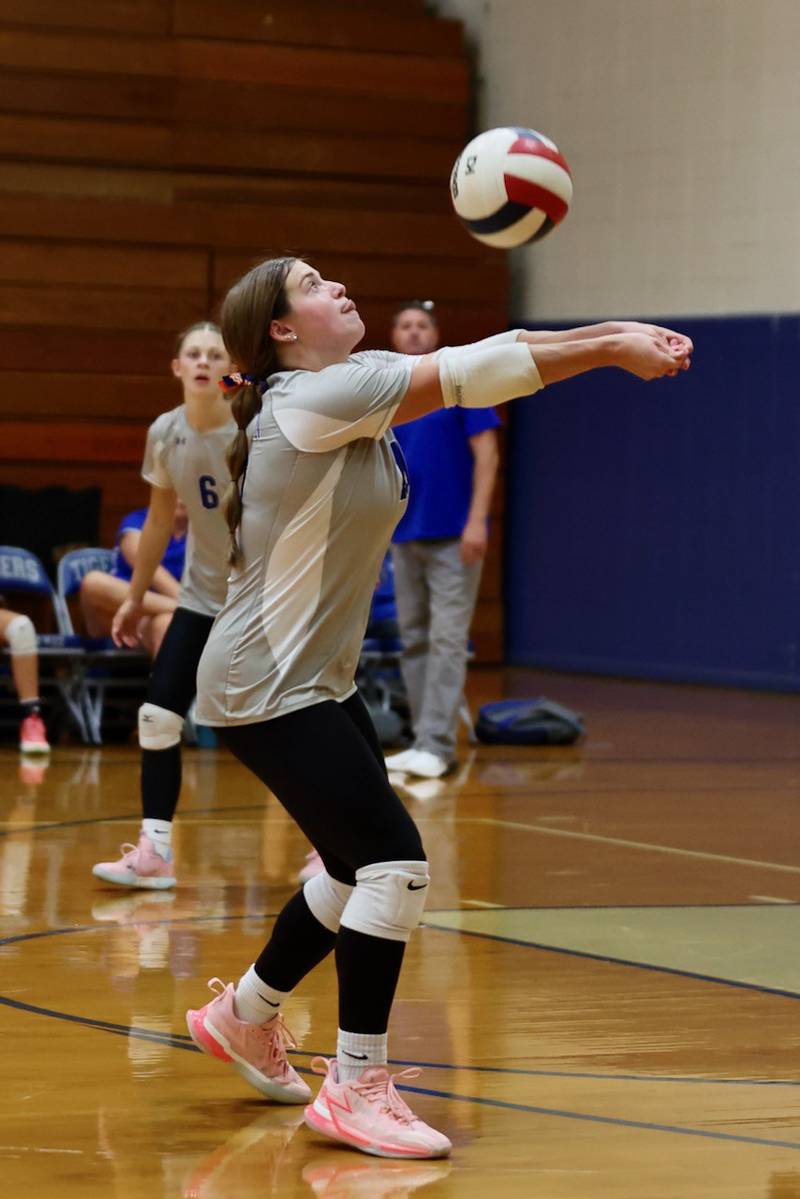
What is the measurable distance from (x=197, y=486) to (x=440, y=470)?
2.82m

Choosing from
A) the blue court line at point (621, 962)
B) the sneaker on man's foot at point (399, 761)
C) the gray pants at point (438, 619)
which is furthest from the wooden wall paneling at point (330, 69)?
the blue court line at point (621, 962)

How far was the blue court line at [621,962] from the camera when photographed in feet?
16.6

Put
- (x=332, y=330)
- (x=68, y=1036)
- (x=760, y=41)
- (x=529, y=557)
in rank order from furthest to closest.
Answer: (x=529, y=557) < (x=760, y=41) < (x=68, y=1036) < (x=332, y=330)

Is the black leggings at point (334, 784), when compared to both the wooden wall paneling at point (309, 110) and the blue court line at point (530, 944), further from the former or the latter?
the wooden wall paneling at point (309, 110)

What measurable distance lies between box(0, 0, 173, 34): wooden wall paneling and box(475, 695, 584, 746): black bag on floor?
6.61m

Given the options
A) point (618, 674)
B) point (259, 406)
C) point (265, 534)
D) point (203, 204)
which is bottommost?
point (618, 674)

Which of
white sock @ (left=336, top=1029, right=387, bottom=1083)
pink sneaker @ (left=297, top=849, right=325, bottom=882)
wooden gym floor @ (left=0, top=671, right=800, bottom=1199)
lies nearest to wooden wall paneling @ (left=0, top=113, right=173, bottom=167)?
wooden gym floor @ (left=0, top=671, right=800, bottom=1199)

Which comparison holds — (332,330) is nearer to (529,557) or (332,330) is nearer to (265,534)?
(265,534)

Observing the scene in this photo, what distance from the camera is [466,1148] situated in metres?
3.65

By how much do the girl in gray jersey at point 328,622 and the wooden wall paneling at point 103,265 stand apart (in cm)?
1087

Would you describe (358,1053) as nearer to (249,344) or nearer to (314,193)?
(249,344)

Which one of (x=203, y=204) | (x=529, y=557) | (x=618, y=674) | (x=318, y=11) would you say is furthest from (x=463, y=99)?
(x=618, y=674)

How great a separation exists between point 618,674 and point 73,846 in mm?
8777

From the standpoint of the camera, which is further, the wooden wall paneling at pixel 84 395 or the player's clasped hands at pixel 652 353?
the wooden wall paneling at pixel 84 395
